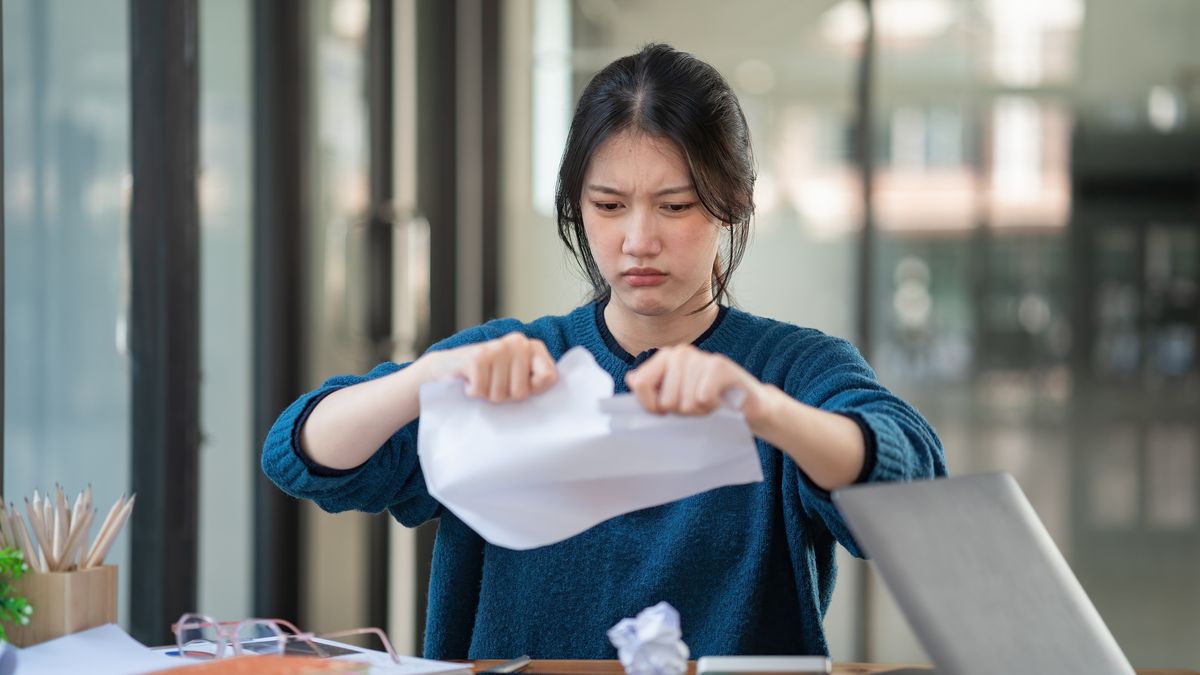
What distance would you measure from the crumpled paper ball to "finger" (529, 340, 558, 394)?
19cm

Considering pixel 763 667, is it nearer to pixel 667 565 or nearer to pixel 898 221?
pixel 667 565

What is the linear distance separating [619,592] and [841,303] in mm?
2352

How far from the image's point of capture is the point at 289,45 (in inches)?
106

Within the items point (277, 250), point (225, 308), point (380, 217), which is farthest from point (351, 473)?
point (380, 217)

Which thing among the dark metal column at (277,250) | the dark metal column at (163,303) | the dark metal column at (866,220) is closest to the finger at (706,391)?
the dark metal column at (163,303)

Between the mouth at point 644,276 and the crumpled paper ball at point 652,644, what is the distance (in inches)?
16.7

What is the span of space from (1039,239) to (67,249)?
8.63 feet

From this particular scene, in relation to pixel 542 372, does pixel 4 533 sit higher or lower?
lower

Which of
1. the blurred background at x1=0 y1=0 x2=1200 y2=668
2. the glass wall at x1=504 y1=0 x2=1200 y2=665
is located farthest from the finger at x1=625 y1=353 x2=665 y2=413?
the glass wall at x1=504 y1=0 x2=1200 y2=665

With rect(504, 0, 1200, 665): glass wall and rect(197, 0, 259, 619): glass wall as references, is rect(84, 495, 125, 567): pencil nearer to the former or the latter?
rect(197, 0, 259, 619): glass wall

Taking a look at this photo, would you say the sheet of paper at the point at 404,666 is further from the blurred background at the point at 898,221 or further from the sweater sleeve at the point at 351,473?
the blurred background at the point at 898,221

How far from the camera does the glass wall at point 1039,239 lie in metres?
3.47

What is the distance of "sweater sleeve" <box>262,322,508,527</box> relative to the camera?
47.8 inches

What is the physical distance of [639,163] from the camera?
125 centimetres
